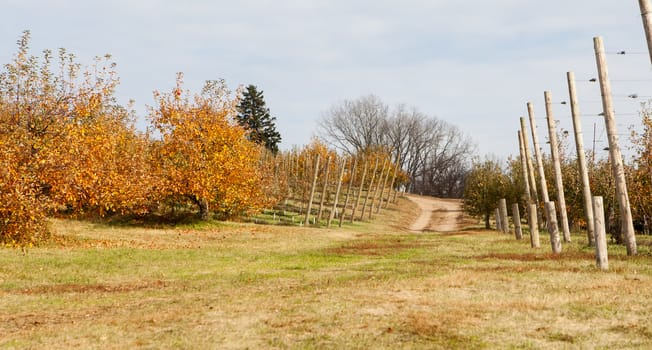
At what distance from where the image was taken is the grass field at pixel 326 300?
9086mm

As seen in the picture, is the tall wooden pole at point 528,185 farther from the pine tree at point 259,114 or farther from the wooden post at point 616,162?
the pine tree at point 259,114

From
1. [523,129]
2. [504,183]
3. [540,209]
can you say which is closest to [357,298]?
[523,129]

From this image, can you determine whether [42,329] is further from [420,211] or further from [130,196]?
[420,211]

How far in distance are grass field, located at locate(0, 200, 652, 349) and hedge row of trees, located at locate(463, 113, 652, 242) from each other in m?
10.8

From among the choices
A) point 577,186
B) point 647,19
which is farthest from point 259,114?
point 647,19

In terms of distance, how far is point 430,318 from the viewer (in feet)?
33.0

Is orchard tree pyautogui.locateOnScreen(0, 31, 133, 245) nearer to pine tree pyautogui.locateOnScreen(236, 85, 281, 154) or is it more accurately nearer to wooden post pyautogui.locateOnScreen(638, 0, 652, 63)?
wooden post pyautogui.locateOnScreen(638, 0, 652, 63)

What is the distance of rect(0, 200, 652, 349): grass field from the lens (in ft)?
29.8

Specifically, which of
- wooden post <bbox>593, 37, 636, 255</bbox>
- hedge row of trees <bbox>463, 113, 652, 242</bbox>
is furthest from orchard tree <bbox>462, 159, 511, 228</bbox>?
wooden post <bbox>593, 37, 636, 255</bbox>

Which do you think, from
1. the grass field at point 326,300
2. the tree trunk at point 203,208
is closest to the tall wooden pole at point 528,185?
the grass field at point 326,300

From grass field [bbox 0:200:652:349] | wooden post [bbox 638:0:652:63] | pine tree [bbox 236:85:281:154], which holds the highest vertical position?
pine tree [bbox 236:85:281:154]

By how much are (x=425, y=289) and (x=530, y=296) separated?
2.23m

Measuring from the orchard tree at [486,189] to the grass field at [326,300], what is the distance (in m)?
25.1

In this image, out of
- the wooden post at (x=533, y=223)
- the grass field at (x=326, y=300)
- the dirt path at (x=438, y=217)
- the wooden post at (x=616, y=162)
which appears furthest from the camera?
the dirt path at (x=438, y=217)
